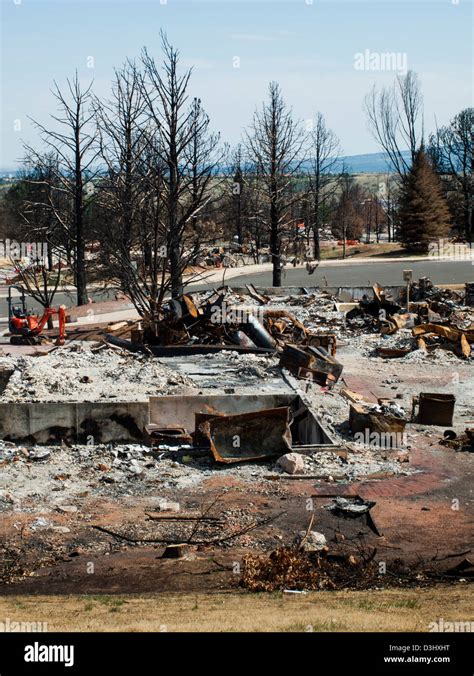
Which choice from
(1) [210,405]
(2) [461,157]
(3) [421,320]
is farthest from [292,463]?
(2) [461,157]

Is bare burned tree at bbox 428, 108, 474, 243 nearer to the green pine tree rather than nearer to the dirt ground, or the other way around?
the green pine tree

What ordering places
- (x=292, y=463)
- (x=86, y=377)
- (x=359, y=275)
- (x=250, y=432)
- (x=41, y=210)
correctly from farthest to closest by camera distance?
1. (x=359, y=275)
2. (x=41, y=210)
3. (x=86, y=377)
4. (x=250, y=432)
5. (x=292, y=463)

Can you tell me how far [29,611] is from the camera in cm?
897

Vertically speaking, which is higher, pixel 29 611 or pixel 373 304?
pixel 373 304

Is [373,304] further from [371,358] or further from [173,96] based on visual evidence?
[173,96]

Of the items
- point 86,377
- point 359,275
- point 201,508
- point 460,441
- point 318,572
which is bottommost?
point 318,572

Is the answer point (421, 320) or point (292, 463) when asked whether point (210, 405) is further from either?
point (421, 320)

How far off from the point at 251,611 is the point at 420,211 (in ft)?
176

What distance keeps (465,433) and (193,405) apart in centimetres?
526

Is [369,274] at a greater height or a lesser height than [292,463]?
greater

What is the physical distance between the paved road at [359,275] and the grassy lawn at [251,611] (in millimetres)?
32479

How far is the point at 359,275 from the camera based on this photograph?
50062 mm
